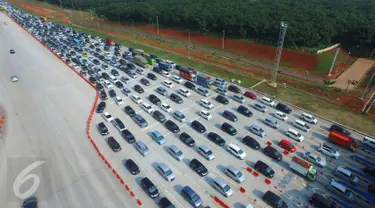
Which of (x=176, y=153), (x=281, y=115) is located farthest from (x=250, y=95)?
(x=176, y=153)

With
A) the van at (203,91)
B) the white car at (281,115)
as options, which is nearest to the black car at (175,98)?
the van at (203,91)

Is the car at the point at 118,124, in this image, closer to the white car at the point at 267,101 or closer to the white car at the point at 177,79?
the white car at the point at 177,79

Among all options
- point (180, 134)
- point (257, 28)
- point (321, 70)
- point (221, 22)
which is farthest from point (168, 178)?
point (221, 22)

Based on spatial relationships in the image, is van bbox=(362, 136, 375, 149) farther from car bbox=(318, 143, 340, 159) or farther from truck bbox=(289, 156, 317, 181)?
truck bbox=(289, 156, 317, 181)

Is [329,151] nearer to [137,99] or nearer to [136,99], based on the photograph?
[137,99]

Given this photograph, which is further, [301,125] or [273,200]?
[301,125]
